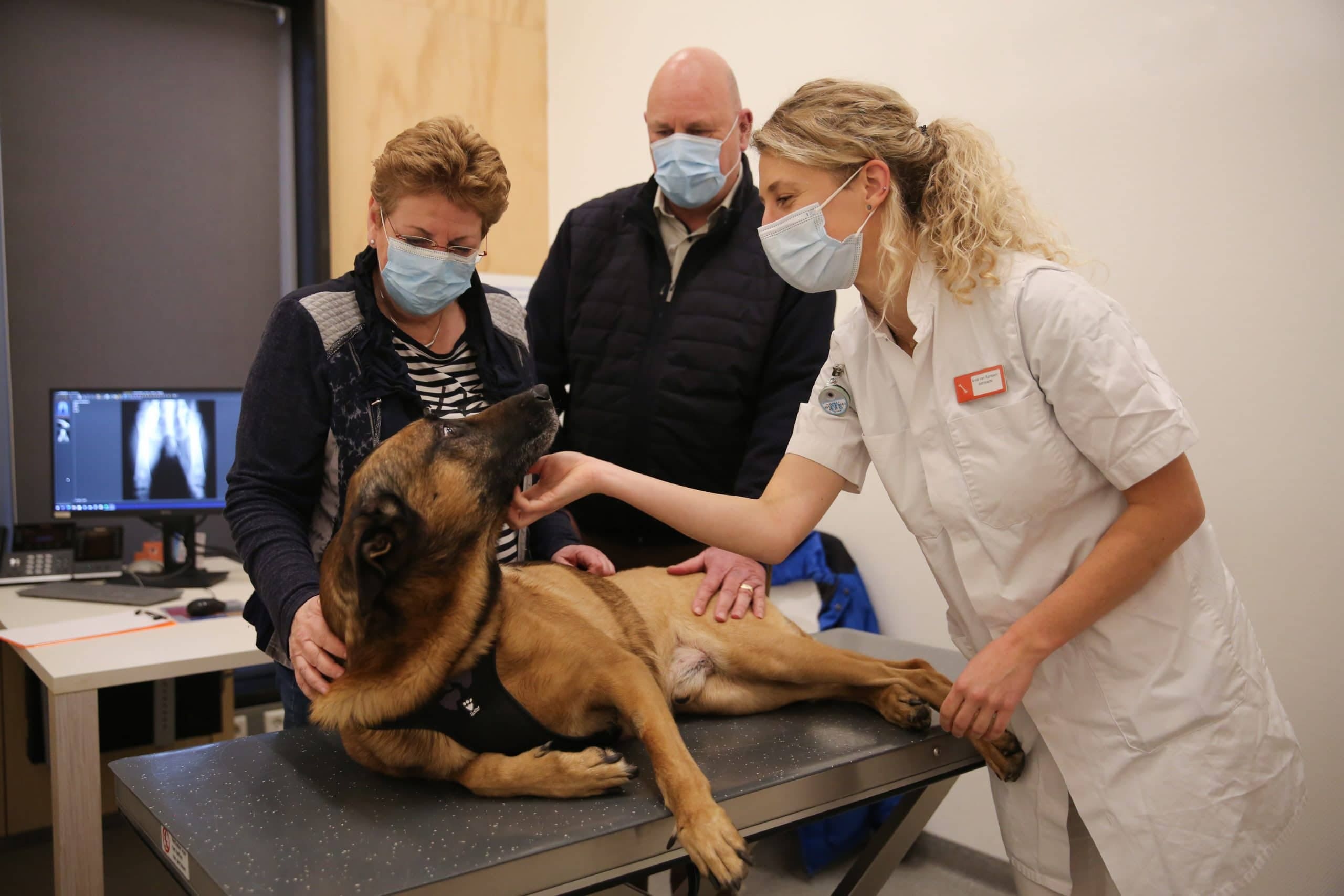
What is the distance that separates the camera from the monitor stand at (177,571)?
3.75 m

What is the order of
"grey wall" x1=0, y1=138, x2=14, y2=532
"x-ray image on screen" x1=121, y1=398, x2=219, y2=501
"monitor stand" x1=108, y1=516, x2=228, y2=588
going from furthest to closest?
1. "grey wall" x1=0, y1=138, x2=14, y2=532
2. "x-ray image on screen" x1=121, y1=398, x2=219, y2=501
3. "monitor stand" x1=108, y1=516, x2=228, y2=588

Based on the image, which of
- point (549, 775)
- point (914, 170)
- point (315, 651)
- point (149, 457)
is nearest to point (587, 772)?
point (549, 775)

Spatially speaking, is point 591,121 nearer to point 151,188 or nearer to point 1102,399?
point 151,188

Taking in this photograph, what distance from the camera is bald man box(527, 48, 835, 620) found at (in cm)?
246

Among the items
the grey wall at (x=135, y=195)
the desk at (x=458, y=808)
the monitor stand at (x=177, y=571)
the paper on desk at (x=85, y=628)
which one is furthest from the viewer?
the grey wall at (x=135, y=195)

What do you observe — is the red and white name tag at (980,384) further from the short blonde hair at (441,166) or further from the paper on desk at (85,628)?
the paper on desk at (85,628)

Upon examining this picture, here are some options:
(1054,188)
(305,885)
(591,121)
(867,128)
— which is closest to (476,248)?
(867,128)

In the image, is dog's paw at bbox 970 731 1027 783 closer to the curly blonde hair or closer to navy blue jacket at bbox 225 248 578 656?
the curly blonde hair

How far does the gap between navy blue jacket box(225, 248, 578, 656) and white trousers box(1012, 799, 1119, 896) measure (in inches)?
56.1

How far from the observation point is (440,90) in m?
5.15

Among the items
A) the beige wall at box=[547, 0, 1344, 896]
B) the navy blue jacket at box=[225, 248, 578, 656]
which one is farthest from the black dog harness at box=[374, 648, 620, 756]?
the beige wall at box=[547, 0, 1344, 896]

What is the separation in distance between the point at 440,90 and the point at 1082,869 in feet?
15.9

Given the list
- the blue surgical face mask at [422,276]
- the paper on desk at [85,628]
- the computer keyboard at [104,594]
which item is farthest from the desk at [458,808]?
the computer keyboard at [104,594]

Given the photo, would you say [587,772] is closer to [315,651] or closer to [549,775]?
[549,775]
